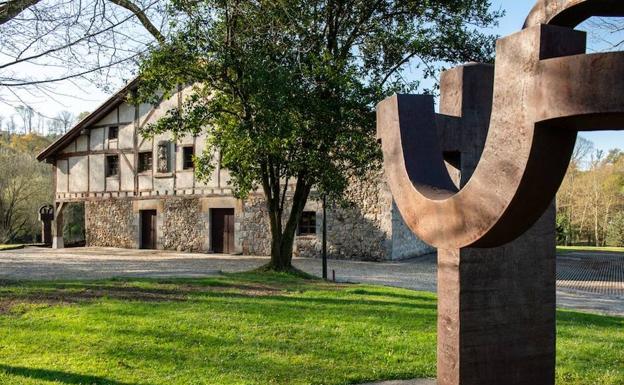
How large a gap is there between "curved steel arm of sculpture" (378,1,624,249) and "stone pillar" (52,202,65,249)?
26.1m

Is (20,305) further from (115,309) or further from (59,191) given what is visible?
(59,191)

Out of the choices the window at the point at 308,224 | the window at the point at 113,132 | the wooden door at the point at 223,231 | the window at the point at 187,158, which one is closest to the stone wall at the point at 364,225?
the window at the point at 308,224

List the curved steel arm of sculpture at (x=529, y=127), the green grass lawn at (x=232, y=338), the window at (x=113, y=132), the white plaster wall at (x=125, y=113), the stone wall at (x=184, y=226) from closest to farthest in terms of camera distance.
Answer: the curved steel arm of sculpture at (x=529, y=127), the green grass lawn at (x=232, y=338), the stone wall at (x=184, y=226), the white plaster wall at (x=125, y=113), the window at (x=113, y=132)

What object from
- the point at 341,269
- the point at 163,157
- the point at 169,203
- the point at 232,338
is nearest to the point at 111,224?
the point at 169,203

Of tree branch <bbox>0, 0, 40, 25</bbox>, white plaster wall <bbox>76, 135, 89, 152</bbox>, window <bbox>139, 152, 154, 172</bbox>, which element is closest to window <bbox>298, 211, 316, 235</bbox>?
window <bbox>139, 152, 154, 172</bbox>

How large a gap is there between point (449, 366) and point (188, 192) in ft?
66.7

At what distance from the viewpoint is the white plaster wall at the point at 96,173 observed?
24.6m

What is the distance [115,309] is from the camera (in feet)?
25.9

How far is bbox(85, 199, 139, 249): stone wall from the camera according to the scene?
79.1 ft

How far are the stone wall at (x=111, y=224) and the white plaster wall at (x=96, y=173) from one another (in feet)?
2.34

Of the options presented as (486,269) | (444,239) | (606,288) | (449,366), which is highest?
(444,239)

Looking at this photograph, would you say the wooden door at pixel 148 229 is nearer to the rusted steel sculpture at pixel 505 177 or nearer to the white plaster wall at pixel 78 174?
the white plaster wall at pixel 78 174

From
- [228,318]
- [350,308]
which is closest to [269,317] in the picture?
[228,318]

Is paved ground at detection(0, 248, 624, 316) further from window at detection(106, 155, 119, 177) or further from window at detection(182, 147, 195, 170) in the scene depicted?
window at detection(106, 155, 119, 177)
